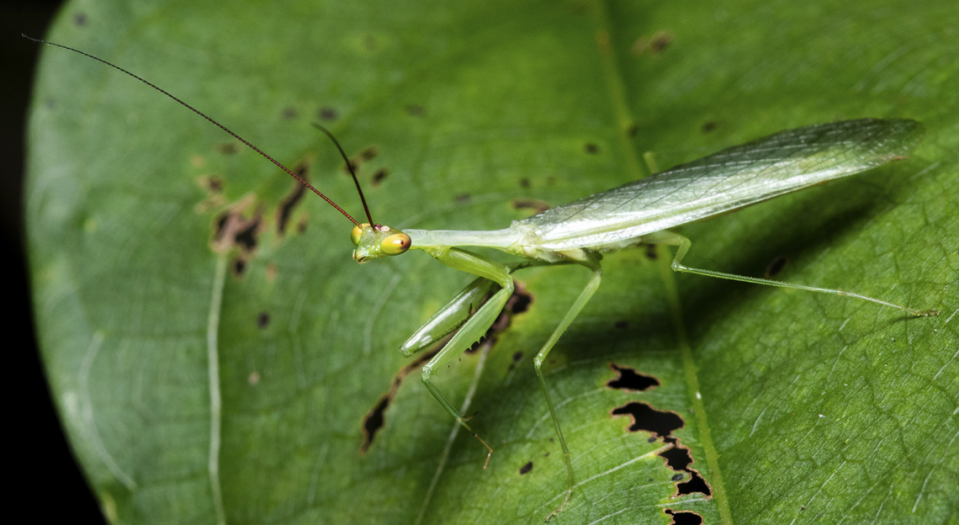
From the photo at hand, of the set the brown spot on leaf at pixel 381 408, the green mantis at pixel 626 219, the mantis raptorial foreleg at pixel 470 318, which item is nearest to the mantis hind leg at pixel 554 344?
the green mantis at pixel 626 219

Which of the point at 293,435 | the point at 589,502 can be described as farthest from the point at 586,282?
the point at 293,435

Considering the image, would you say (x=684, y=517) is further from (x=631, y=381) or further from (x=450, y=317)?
(x=450, y=317)

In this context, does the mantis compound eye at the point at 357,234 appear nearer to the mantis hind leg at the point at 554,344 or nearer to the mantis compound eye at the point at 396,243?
the mantis compound eye at the point at 396,243

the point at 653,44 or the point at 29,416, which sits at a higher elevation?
the point at 653,44

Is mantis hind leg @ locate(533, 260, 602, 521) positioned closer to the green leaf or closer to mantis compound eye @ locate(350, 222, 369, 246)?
the green leaf

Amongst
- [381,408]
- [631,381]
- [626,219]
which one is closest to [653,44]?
[626,219]
